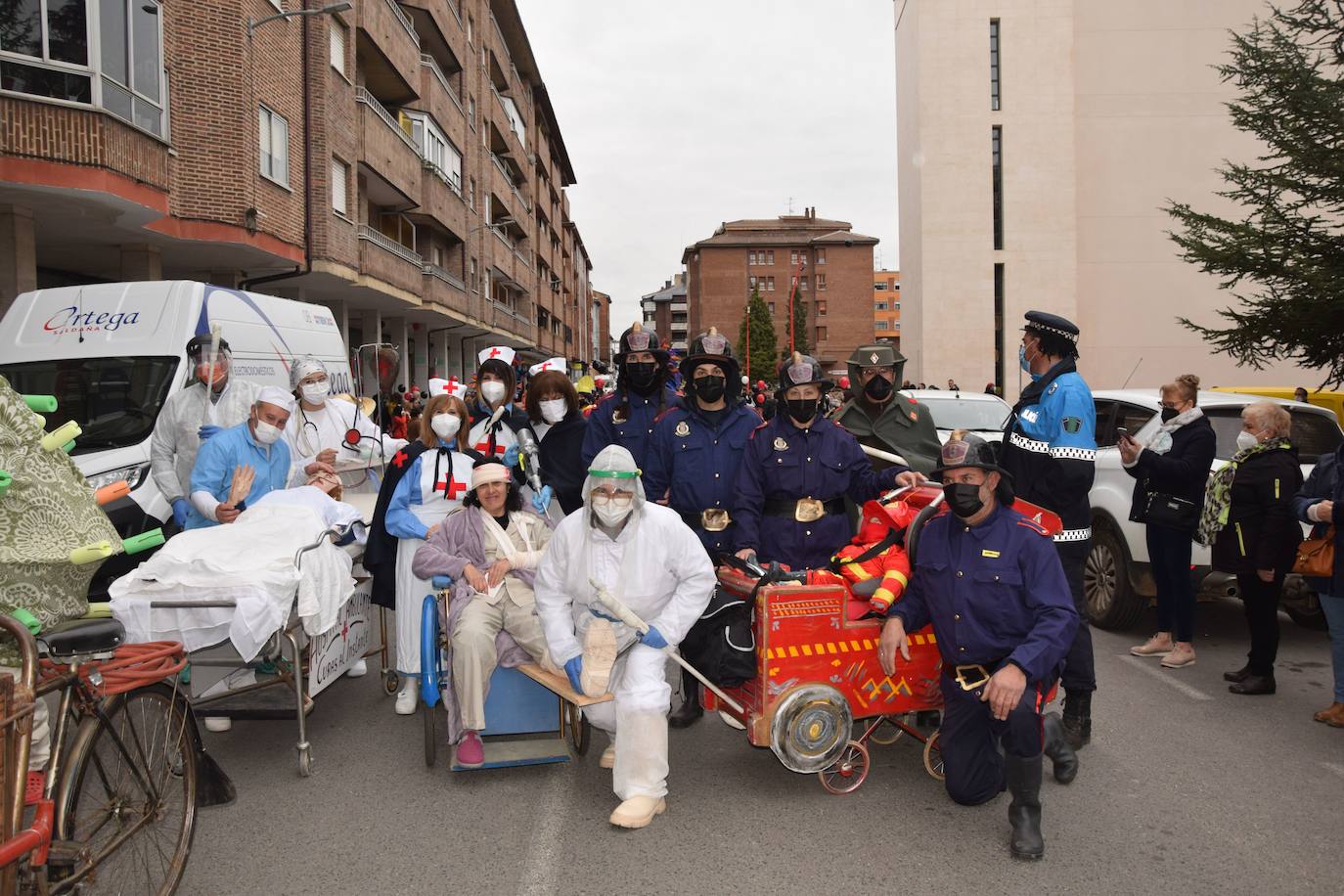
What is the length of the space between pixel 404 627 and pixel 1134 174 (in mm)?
47784

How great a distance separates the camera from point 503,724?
5.24 metres

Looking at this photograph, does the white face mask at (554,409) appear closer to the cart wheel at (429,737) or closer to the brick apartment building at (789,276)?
the cart wheel at (429,737)

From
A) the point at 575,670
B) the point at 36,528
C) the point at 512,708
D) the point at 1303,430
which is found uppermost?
the point at 1303,430

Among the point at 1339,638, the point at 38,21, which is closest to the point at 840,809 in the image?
the point at 1339,638

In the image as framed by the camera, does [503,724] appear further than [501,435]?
No

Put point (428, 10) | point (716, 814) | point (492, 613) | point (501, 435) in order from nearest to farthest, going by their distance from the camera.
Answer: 1. point (716, 814)
2. point (492, 613)
3. point (501, 435)
4. point (428, 10)

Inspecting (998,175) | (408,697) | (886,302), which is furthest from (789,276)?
(408,697)

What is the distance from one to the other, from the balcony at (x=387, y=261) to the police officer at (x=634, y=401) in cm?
1816

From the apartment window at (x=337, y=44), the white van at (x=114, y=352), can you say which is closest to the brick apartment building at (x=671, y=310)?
the apartment window at (x=337, y=44)

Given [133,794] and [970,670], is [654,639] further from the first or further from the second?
[133,794]

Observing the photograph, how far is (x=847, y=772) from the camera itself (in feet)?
16.1

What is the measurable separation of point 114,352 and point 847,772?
7576mm

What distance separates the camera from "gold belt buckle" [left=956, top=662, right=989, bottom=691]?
449 cm

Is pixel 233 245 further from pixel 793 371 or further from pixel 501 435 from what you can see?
pixel 793 371
